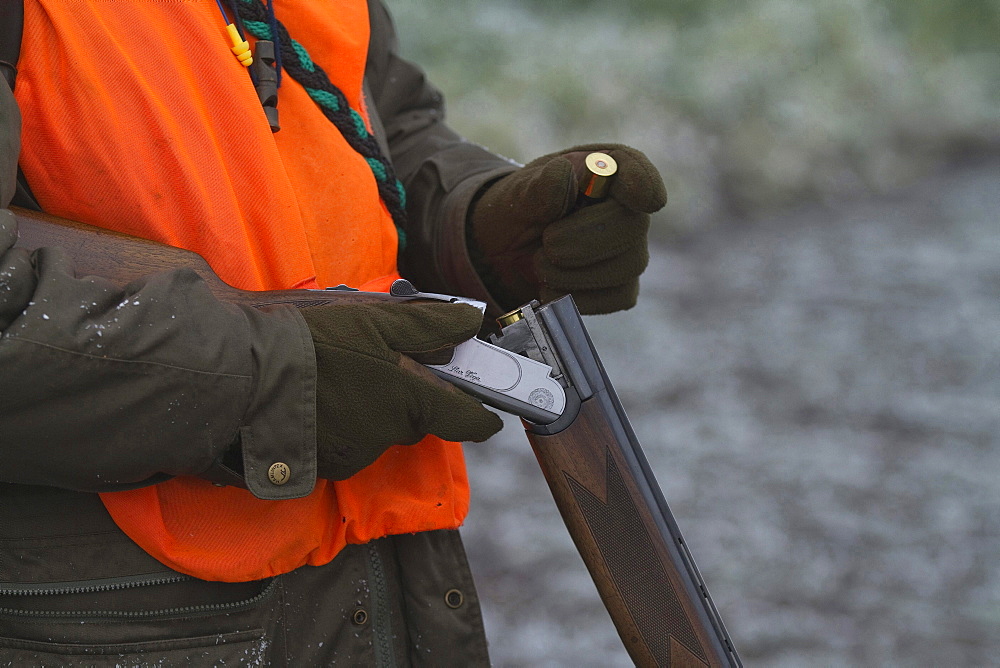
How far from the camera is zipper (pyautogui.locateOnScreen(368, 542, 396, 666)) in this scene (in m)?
1.24

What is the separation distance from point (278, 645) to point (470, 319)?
507mm

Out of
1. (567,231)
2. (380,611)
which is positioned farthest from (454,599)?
(567,231)

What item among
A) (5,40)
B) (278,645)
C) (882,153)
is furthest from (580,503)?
(882,153)

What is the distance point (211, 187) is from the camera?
1100mm

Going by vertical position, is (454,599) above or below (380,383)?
below

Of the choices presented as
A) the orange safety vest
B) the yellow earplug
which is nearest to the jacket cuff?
the orange safety vest

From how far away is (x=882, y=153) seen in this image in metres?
4.80

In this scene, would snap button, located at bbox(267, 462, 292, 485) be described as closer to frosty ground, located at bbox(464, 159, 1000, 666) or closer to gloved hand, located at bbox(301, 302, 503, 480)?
gloved hand, located at bbox(301, 302, 503, 480)

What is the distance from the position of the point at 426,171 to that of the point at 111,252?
687 mm

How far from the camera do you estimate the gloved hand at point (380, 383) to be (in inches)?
41.1

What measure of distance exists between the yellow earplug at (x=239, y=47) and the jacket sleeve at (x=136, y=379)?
31 cm

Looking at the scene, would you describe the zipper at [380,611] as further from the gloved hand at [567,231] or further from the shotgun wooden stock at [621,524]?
the gloved hand at [567,231]

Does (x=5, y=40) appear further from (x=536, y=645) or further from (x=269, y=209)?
(x=536, y=645)

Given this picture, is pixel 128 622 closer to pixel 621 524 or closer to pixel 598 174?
pixel 621 524
